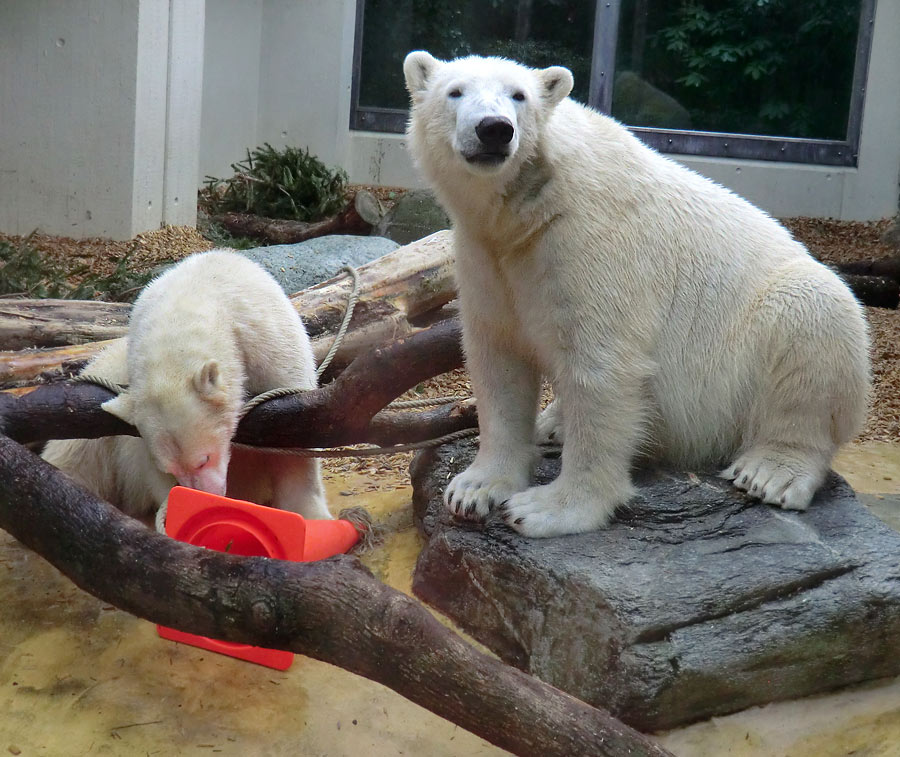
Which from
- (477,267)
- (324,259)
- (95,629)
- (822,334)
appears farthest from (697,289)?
(324,259)

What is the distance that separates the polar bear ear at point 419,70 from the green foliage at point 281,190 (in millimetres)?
7293

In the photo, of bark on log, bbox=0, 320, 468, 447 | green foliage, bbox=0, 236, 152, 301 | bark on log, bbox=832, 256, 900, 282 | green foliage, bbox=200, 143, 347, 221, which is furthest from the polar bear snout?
green foliage, bbox=200, 143, 347, 221

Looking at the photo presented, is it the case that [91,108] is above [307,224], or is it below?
above

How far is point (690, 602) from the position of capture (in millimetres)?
2736

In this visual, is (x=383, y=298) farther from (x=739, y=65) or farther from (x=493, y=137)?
(x=739, y=65)

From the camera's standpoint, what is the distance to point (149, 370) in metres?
3.25

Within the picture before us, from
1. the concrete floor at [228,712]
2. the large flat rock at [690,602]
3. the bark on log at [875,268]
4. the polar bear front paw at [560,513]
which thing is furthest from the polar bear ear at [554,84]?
the bark on log at [875,268]

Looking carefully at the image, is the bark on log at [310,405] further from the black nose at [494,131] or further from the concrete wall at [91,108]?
the concrete wall at [91,108]

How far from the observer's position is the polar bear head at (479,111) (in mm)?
2762

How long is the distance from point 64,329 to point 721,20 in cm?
767

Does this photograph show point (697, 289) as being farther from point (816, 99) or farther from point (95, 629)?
point (816, 99)

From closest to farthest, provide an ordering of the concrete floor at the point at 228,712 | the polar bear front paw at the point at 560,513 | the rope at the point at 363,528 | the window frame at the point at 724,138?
the concrete floor at the point at 228,712 < the polar bear front paw at the point at 560,513 < the rope at the point at 363,528 < the window frame at the point at 724,138

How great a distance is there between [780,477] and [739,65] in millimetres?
7821

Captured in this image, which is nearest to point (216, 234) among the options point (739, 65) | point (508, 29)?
point (508, 29)
